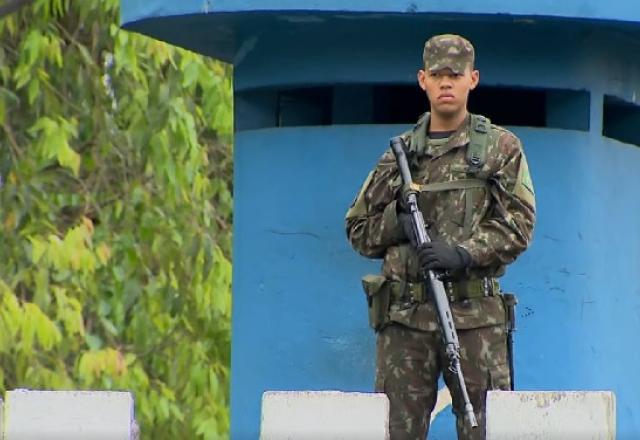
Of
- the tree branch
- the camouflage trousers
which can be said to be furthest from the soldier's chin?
the tree branch

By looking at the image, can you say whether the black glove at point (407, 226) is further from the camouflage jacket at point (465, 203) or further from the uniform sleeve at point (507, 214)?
the uniform sleeve at point (507, 214)

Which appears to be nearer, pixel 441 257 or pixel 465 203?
pixel 441 257

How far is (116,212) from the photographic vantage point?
37.2ft

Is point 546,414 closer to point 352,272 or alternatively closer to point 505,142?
point 505,142

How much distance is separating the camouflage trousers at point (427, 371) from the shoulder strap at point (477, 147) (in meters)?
0.50

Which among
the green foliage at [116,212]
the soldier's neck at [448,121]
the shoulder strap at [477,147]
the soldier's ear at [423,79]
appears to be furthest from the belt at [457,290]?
the green foliage at [116,212]

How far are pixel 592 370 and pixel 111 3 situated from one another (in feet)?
12.0

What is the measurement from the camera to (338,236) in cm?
820

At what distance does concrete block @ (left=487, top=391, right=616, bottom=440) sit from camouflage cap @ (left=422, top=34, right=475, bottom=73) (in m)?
1.63

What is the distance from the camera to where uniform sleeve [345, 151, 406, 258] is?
7266 millimetres

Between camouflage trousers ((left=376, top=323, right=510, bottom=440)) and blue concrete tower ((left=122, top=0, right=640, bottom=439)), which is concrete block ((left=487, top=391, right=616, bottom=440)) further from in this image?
blue concrete tower ((left=122, top=0, right=640, bottom=439))

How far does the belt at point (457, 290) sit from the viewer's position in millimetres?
7191

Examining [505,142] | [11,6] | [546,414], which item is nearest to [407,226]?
[505,142]

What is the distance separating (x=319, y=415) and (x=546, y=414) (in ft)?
1.80
